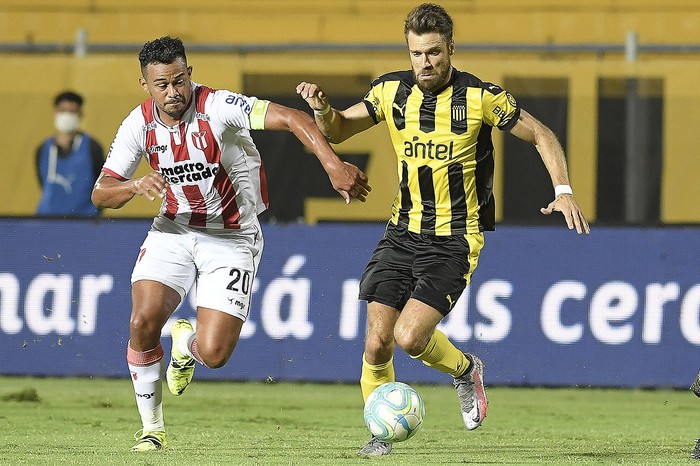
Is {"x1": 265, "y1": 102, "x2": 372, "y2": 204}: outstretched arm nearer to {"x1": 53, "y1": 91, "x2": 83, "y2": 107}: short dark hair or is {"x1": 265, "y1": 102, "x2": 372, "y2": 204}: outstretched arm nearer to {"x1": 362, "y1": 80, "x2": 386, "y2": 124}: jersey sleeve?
{"x1": 362, "y1": 80, "x2": 386, "y2": 124}: jersey sleeve

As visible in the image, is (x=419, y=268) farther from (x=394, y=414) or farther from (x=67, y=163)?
(x=67, y=163)

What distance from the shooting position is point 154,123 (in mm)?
7527

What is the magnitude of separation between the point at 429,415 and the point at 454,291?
8.46 feet

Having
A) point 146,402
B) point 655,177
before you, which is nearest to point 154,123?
point 146,402

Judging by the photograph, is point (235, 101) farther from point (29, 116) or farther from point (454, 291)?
point (29, 116)

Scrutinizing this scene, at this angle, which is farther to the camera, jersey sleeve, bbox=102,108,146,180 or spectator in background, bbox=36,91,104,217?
spectator in background, bbox=36,91,104,217

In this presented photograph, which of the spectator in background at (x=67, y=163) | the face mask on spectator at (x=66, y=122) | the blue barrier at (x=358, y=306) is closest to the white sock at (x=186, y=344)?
the blue barrier at (x=358, y=306)

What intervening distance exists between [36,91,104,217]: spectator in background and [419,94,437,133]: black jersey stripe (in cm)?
519

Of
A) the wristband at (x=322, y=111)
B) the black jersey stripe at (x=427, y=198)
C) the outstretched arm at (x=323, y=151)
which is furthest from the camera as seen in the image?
the black jersey stripe at (x=427, y=198)

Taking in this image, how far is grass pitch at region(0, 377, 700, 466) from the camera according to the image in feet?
23.5

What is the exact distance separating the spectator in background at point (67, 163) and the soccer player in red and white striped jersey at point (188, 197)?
3887 mm

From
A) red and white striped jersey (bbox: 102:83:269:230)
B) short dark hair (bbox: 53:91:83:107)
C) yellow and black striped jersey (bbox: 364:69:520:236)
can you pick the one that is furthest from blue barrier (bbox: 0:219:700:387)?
yellow and black striped jersey (bbox: 364:69:520:236)

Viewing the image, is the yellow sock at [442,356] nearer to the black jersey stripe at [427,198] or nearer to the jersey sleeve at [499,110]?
the black jersey stripe at [427,198]

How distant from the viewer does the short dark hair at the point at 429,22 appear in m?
7.01
